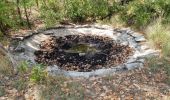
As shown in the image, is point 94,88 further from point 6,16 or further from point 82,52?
point 6,16

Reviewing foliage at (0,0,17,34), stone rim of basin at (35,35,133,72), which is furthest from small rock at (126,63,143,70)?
foliage at (0,0,17,34)

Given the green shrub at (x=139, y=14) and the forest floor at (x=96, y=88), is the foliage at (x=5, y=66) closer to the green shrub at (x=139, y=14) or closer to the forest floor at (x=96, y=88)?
the forest floor at (x=96, y=88)

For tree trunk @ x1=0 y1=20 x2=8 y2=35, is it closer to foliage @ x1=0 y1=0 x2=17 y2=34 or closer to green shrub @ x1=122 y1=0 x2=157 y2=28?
foliage @ x1=0 y1=0 x2=17 y2=34

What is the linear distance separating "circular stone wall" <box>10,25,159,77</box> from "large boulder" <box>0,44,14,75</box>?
0.46 m

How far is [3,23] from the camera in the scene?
1029 centimetres

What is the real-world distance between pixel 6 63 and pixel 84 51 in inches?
104

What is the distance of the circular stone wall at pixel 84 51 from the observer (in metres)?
7.94

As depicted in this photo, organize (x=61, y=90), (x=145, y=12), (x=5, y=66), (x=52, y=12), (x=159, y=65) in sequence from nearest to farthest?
(x=61, y=90) → (x=5, y=66) → (x=159, y=65) → (x=145, y=12) → (x=52, y=12)

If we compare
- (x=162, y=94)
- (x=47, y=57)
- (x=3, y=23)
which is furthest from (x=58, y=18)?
(x=162, y=94)

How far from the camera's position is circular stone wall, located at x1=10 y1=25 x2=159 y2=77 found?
7.94 m

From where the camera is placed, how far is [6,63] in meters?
7.54

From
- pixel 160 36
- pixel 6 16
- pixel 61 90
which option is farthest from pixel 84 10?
pixel 61 90

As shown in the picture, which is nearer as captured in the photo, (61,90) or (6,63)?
(61,90)

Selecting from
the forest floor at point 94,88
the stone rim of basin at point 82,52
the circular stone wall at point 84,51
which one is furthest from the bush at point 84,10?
the forest floor at point 94,88
